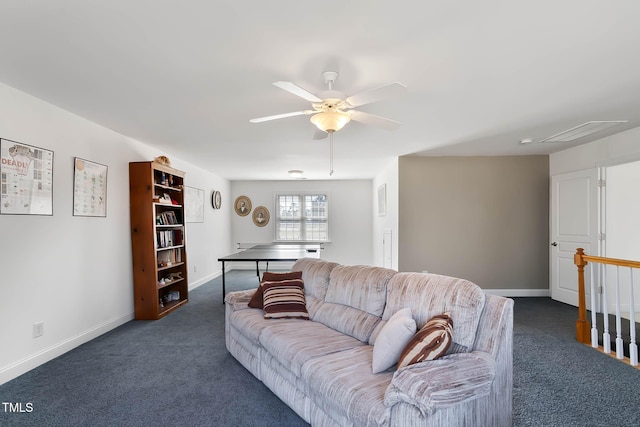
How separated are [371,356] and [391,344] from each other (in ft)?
0.83

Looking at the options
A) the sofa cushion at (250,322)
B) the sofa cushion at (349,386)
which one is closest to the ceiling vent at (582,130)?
the sofa cushion at (349,386)

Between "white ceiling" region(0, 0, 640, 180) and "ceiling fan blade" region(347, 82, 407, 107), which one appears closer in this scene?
"white ceiling" region(0, 0, 640, 180)

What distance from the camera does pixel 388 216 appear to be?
6574 mm

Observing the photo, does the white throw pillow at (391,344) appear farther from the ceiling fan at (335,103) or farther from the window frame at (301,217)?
the window frame at (301,217)

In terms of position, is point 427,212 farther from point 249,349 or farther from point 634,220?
point 249,349

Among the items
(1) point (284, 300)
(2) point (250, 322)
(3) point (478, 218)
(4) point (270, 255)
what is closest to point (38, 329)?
(2) point (250, 322)

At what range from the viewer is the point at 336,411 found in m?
1.77

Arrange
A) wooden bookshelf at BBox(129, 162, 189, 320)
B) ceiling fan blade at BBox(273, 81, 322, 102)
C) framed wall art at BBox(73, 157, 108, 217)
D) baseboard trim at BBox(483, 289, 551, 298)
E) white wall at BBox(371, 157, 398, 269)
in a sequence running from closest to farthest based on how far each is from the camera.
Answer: ceiling fan blade at BBox(273, 81, 322, 102) < framed wall art at BBox(73, 157, 108, 217) < wooden bookshelf at BBox(129, 162, 189, 320) < baseboard trim at BBox(483, 289, 551, 298) < white wall at BBox(371, 157, 398, 269)

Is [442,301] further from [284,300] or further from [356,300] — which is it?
[284,300]

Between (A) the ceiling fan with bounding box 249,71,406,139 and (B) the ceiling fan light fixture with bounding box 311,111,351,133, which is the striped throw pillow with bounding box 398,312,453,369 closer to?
(A) the ceiling fan with bounding box 249,71,406,139

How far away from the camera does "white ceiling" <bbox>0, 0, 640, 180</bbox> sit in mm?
1762

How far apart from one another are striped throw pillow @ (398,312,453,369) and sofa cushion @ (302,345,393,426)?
169 millimetres

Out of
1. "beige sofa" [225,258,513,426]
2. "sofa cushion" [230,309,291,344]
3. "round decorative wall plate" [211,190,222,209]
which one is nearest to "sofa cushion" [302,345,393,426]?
"beige sofa" [225,258,513,426]

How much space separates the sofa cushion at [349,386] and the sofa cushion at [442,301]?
1.22 feet
